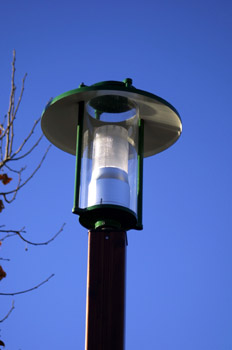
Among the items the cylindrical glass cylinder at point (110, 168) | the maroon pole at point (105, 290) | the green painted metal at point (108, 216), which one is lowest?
the maroon pole at point (105, 290)

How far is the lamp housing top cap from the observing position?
7.09 meters

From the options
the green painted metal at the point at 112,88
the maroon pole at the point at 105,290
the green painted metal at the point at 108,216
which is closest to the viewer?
the maroon pole at the point at 105,290

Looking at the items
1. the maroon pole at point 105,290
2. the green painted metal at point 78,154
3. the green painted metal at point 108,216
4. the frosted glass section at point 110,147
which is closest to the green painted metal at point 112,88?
the green painted metal at point 78,154

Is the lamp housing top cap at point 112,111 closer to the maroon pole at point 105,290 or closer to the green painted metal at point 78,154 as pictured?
the green painted metal at point 78,154

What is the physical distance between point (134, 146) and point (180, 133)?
0.58m

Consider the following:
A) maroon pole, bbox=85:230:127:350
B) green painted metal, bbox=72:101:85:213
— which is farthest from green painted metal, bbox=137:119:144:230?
green painted metal, bbox=72:101:85:213

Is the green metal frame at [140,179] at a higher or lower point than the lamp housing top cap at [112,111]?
lower

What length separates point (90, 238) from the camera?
22.1 feet

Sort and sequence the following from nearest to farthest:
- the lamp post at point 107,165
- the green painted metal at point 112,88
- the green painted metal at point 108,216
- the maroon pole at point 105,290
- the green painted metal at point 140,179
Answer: the maroon pole at point 105,290 → the lamp post at point 107,165 → the green painted metal at point 108,216 → the green painted metal at point 140,179 → the green painted metal at point 112,88

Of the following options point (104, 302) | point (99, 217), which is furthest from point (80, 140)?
point (104, 302)

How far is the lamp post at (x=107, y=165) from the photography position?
6.41m

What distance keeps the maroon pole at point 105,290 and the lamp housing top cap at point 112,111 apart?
1131 millimetres

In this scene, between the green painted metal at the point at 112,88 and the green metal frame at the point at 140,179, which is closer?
the green metal frame at the point at 140,179

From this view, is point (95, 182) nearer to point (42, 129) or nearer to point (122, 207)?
point (122, 207)
